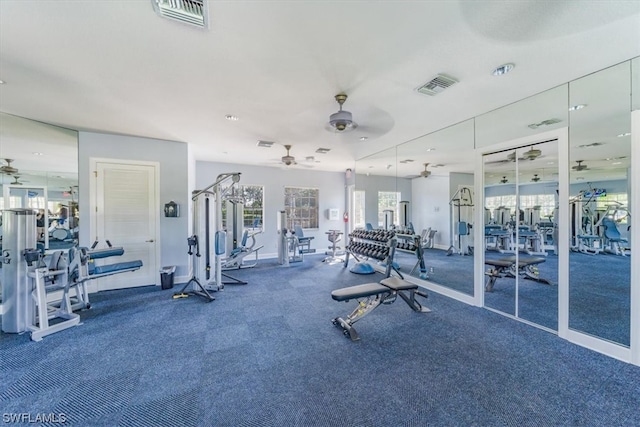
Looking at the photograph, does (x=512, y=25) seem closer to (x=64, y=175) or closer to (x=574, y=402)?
(x=574, y=402)

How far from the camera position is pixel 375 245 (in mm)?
5223

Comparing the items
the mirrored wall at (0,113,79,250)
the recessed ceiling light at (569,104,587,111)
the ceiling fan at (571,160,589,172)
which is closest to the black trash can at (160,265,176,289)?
the mirrored wall at (0,113,79,250)

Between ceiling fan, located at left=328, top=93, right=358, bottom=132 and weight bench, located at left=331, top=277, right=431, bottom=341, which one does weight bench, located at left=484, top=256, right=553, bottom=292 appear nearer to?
weight bench, located at left=331, top=277, right=431, bottom=341

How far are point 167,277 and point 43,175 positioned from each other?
2.57 meters

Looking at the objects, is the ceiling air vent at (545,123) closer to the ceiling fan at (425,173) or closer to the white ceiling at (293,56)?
the white ceiling at (293,56)

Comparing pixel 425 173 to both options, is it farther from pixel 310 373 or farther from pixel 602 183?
pixel 310 373

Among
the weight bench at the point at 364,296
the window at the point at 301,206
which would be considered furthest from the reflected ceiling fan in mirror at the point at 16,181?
the window at the point at 301,206

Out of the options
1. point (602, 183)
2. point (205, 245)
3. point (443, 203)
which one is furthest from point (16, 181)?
point (602, 183)

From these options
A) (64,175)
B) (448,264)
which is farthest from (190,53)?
(448,264)

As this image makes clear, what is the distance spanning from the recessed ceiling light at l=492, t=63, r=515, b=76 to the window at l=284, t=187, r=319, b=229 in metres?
6.42

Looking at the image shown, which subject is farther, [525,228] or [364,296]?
[525,228]

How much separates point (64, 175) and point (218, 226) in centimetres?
269

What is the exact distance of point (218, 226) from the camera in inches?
202

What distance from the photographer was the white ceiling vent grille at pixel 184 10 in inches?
65.1
